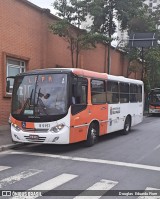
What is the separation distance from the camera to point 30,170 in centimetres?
835

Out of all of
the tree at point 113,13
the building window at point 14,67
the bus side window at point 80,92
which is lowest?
the bus side window at point 80,92

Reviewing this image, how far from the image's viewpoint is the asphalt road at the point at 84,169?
22.6 feet

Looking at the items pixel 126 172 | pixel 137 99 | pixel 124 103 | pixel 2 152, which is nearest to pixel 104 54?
pixel 137 99

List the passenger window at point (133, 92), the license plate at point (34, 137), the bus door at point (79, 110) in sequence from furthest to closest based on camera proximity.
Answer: the passenger window at point (133, 92) < the bus door at point (79, 110) < the license plate at point (34, 137)

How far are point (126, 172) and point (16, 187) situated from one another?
2.72 meters

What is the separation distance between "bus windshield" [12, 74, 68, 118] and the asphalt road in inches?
50.6

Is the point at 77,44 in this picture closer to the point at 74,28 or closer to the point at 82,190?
the point at 74,28

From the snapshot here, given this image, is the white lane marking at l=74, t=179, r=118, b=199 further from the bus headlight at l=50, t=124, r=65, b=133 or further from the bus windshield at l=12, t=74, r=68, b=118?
the bus windshield at l=12, t=74, r=68, b=118

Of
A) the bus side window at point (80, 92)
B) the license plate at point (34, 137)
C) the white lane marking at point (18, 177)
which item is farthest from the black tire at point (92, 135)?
the white lane marking at point (18, 177)

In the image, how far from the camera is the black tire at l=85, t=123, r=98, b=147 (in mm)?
12055

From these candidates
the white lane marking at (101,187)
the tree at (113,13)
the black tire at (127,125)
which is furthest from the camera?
the tree at (113,13)

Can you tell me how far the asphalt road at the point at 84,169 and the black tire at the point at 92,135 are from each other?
200 millimetres

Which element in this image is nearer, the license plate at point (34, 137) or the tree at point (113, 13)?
the license plate at point (34, 137)

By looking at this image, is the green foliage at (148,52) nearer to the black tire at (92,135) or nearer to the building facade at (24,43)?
the building facade at (24,43)
